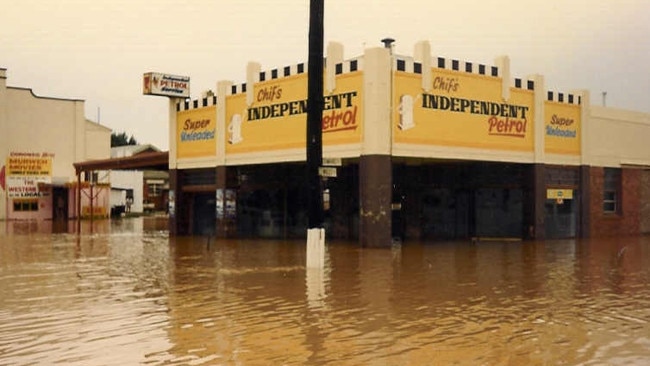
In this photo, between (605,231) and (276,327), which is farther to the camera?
(605,231)

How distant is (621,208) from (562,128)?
6.53m

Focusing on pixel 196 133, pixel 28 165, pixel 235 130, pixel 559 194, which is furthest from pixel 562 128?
pixel 28 165

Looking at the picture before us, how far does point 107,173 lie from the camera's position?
63.2 m

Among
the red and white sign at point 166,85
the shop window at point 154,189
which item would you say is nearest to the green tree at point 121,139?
the shop window at point 154,189

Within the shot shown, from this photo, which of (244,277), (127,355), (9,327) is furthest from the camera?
(244,277)

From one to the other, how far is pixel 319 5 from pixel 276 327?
34.1 feet

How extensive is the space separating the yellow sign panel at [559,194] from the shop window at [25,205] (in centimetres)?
4310

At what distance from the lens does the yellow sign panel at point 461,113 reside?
2605 centimetres

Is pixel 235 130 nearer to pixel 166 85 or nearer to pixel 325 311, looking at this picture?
pixel 166 85

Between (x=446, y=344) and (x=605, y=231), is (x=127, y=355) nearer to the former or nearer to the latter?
(x=446, y=344)

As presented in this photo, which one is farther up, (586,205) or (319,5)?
(319,5)

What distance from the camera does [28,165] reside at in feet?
189

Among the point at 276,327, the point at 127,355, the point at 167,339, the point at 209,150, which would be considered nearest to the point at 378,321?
the point at 276,327

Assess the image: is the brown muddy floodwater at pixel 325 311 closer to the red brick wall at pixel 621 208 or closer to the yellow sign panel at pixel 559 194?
the yellow sign panel at pixel 559 194
